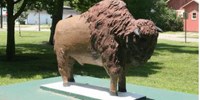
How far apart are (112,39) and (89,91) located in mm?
946

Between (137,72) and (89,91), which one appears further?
(137,72)

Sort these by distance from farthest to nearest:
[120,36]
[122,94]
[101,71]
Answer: [101,71] → [122,94] → [120,36]

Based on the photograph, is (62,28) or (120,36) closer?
(120,36)

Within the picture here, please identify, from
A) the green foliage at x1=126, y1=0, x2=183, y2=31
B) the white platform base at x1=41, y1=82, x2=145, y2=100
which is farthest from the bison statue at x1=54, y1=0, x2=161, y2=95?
the green foliage at x1=126, y1=0, x2=183, y2=31

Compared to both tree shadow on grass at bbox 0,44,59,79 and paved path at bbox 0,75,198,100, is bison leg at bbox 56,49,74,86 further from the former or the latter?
tree shadow on grass at bbox 0,44,59,79

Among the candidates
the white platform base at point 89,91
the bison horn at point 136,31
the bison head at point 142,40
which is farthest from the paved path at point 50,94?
the bison horn at point 136,31

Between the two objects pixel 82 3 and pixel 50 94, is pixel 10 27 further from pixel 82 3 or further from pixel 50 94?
pixel 50 94

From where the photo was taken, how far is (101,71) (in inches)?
446

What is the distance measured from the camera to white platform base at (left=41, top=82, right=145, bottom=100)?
Result: 16.1 feet

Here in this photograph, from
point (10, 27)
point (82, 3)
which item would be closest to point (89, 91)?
point (10, 27)

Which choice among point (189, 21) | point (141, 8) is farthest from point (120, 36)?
point (189, 21)

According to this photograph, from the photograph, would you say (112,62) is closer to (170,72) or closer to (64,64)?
(64,64)

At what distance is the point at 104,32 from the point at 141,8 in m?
18.4

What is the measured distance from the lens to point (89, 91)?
529cm
